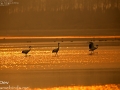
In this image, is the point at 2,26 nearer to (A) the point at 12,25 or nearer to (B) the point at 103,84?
(A) the point at 12,25

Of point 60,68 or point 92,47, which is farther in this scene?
point 92,47

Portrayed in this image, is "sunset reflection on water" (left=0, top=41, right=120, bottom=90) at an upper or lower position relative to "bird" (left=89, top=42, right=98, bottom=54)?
lower

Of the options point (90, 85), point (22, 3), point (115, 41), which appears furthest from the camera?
point (115, 41)

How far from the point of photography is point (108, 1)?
6.66 feet

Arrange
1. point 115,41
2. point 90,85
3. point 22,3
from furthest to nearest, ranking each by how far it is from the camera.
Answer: point 115,41 < point 22,3 < point 90,85

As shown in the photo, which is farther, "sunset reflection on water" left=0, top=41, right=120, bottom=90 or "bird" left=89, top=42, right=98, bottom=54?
"bird" left=89, top=42, right=98, bottom=54

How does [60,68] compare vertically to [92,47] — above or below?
below

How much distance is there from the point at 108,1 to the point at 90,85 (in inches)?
35.0

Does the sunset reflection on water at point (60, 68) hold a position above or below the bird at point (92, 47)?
below

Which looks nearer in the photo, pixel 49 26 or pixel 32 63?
pixel 32 63

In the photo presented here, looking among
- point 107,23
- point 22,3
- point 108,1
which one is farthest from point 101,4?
point 22,3

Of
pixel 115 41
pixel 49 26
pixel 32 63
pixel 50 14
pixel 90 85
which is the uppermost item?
pixel 50 14

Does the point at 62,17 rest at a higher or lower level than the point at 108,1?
lower

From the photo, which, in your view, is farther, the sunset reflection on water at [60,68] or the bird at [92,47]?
the bird at [92,47]
